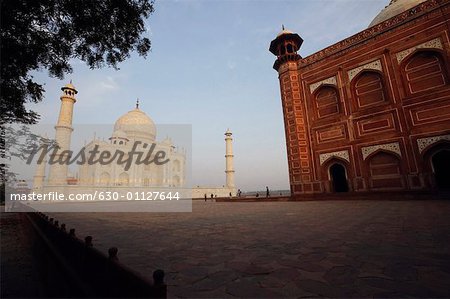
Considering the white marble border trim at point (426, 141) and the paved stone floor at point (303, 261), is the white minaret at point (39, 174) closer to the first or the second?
the paved stone floor at point (303, 261)

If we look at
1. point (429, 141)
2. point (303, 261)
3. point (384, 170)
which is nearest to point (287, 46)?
point (384, 170)

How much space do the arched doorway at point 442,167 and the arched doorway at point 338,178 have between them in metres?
4.09

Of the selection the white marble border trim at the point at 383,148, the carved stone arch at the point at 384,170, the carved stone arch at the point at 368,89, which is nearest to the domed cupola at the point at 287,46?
the carved stone arch at the point at 368,89

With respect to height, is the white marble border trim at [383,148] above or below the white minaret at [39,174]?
below

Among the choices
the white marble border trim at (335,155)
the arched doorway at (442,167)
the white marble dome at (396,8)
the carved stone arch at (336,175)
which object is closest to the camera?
the arched doorway at (442,167)

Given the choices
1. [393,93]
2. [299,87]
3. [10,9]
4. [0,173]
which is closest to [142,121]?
[0,173]

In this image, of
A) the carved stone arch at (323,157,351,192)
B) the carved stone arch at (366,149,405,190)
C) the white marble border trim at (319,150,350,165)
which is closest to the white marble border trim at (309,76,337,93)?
the white marble border trim at (319,150,350,165)

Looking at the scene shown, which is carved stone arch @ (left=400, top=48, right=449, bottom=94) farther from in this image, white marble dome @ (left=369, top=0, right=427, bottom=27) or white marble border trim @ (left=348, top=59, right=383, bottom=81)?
white marble dome @ (left=369, top=0, right=427, bottom=27)

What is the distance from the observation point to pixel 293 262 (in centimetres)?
286

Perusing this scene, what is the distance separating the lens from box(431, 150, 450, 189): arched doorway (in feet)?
37.4

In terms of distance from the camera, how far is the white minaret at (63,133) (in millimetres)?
27078

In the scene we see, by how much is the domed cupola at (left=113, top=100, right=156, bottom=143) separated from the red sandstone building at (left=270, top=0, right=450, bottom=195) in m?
26.4

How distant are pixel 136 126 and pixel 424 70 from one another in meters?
A: 34.1

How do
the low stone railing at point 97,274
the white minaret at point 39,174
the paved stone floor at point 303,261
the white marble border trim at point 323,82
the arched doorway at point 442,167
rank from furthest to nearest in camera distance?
1. the white minaret at point 39,174
2. the white marble border trim at point 323,82
3. the arched doorway at point 442,167
4. the paved stone floor at point 303,261
5. the low stone railing at point 97,274
